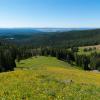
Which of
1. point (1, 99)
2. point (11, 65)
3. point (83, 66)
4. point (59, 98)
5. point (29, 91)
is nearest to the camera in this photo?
point (1, 99)

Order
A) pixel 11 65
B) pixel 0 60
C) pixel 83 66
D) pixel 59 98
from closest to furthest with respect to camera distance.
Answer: pixel 59 98
pixel 0 60
pixel 11 65
pixel 83 66

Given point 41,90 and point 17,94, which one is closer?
point 17,94

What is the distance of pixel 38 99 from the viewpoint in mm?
17312

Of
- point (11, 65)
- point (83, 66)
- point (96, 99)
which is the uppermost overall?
point (96, 99)

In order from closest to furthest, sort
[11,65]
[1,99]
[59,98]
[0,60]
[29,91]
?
[1,99], [59,98], [29,91], [0,60], [11,65]

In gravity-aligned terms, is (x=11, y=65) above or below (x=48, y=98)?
below

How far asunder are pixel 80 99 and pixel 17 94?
15.2 ft

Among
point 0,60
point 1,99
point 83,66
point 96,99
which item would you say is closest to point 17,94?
point 1,99

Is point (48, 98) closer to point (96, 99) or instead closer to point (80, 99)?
point (80, 99)

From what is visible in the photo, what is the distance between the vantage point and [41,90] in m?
20.5

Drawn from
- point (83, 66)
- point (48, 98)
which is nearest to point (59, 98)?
point (48, 98)

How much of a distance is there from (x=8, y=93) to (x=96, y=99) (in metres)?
6.65

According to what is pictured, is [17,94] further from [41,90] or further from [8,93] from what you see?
[41,90]

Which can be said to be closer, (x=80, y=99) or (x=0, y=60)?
(x=80, y=99)
